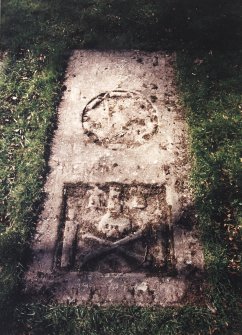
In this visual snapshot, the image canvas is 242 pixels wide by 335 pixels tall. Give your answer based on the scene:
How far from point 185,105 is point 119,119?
29.6 inches

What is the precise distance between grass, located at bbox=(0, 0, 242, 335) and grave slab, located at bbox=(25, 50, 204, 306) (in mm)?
111

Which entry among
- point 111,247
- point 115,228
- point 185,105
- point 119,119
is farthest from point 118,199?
point 185,105

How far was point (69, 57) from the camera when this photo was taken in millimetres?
4352

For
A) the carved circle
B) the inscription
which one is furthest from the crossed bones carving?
the carved circle

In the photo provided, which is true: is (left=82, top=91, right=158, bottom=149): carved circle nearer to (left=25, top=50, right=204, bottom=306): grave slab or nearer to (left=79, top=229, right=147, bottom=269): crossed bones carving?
(left=25, top=50, right=204, bottom=306): grave slab

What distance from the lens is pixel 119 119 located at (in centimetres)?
369

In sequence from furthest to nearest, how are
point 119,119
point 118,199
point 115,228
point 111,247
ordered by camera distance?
1. point 119,119
2. point 118,199
3. point 115,228
4. point 111,247

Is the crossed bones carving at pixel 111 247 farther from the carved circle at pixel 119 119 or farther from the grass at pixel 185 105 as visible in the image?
the carved circle at pixel 119 119

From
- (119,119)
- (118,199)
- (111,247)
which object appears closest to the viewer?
(111,247)

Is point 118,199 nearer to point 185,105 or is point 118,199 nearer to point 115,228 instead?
point 115,228

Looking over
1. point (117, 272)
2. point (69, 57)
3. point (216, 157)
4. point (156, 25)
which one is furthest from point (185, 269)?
point (156, 25)

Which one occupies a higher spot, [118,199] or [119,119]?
[119,119]

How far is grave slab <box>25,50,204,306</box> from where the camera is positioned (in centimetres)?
266

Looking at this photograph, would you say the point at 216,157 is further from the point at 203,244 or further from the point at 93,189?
the point at 93,189
